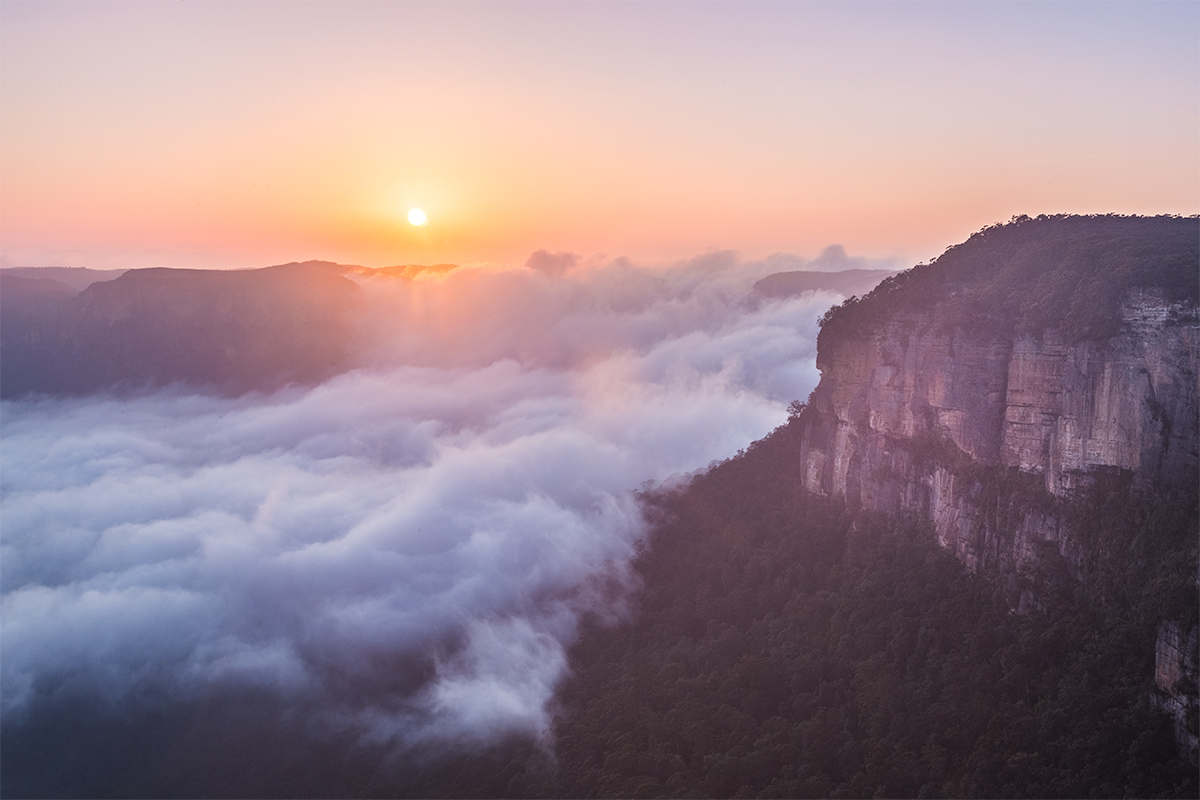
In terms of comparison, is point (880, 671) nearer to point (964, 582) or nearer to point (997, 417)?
point (964, 582)

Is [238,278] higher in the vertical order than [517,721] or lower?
higher

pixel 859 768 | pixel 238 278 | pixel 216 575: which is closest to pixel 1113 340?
pixel 859 768

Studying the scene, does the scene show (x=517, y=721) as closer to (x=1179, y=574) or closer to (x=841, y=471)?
(x=841, y=471)

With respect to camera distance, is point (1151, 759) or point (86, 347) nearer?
point (1151, 759)

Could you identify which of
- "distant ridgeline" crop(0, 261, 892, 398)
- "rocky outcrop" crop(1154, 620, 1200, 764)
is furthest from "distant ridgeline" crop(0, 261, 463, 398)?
"rocky outcrop" crop(1154, 620, 1200, 764)

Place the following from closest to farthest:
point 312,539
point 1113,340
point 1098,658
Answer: point 1098,658, point 1113,340, point 312,539

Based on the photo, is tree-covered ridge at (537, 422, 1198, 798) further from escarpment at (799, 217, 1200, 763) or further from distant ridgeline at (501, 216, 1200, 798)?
escarpment at (799, 217, 1200, 763)

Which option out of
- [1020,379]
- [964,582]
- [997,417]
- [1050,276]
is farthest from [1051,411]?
[964,582]
